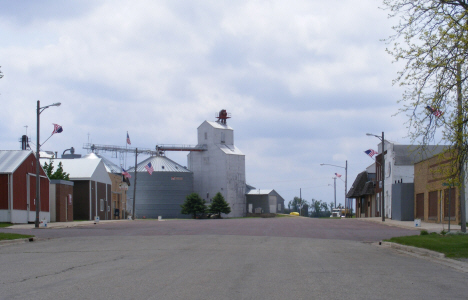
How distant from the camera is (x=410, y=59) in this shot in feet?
51.7

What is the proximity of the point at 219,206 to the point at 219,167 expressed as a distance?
8704mm

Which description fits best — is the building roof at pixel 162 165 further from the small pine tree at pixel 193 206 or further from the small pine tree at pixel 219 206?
the small pine tree at pixel 219 206

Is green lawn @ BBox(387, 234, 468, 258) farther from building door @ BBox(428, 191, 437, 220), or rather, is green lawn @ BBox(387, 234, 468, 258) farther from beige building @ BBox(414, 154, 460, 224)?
building door @ BBox(428, 191, 437, 220)

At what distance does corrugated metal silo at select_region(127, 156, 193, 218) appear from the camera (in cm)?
9244

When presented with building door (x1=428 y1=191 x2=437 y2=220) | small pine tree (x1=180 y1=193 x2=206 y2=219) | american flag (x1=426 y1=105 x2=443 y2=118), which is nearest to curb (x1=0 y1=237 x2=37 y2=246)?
american flag (x1=426 y1=105 x2=443 y2=118)

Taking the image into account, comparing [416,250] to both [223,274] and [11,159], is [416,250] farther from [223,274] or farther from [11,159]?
[11,159]

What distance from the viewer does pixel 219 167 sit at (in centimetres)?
9469

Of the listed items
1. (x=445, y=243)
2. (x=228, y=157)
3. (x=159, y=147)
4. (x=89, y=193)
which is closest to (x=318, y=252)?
(x=445, y=243)

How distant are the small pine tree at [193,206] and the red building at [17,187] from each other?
45394mm

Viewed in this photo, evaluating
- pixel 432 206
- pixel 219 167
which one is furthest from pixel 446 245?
pixel 219 167

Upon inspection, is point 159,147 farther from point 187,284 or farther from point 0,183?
point 187,284

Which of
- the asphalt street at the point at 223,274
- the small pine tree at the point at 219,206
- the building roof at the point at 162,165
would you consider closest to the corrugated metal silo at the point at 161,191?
the building roof at the point at 162,165

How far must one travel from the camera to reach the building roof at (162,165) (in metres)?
95.3

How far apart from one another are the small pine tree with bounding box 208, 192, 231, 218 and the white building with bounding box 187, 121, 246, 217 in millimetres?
4051
